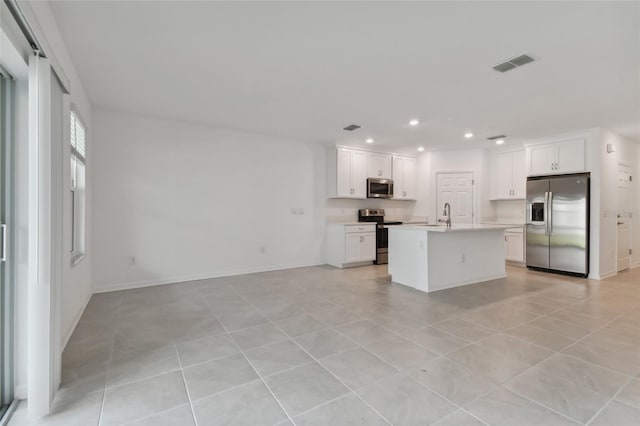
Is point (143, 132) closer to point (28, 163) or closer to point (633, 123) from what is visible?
point (28, 163)

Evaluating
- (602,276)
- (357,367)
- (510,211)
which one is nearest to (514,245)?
(510,211)

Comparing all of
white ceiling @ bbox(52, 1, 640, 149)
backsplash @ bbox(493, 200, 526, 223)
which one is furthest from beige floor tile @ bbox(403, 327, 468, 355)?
backsplash @ bbox(493, 200, 526, 223)

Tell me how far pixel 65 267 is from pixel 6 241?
3.25 feet

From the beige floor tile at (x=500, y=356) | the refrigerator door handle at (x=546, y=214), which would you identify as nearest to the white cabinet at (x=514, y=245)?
the refrigerator door handle at (x=546, y=214)

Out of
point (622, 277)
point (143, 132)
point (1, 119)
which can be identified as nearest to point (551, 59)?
point (1, 119)

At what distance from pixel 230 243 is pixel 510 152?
599 centimetres

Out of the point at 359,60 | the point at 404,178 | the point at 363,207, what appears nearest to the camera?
the point at 359,60

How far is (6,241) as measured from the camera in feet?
5.94

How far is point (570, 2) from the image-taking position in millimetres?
2021

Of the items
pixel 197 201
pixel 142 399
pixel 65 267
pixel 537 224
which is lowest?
pixel 142 399

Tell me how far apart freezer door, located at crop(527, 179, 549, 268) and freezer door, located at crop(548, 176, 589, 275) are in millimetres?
85

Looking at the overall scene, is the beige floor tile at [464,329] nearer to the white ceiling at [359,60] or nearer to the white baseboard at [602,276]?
the white ceiling at [359,60]

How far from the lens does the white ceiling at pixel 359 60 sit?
216 cm

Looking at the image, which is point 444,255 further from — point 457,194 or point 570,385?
point 457,194
